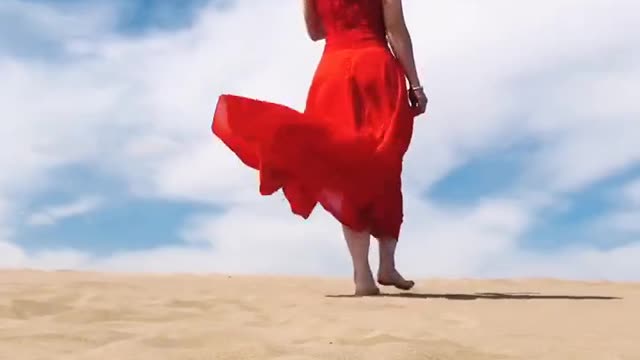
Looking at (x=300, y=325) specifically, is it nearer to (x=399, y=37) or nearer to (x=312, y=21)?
(x=399, y=37)

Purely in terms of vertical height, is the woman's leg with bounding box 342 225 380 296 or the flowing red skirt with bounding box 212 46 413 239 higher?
the flowing red skirt with bounding box 212 46 413 239

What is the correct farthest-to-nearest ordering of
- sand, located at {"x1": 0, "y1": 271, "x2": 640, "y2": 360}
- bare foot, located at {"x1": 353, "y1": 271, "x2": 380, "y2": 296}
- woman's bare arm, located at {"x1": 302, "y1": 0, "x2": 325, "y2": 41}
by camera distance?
woman's bare arm, located at {"x1": 302, "y1": 0, "x2": 325, "y2": 41}, bare foot, located at {"x1": 353, "y1": 271, "x2": 380, "y2": 296}, sand, located at {"x1": 0, "y1": 271, "x2": 640, "y2": 360}

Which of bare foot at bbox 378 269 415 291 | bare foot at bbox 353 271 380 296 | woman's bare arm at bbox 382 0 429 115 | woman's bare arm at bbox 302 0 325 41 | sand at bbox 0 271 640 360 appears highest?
woman's bare arm at bbox 302 0 325 41

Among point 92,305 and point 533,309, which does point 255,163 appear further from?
point 533,309

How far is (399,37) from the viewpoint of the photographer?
6004 millimetres

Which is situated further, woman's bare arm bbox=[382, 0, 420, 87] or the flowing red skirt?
woman's bare arm bbox=[382, 0, 420, 87]

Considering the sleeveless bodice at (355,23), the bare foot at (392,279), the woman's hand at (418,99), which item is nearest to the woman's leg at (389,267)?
the bare foot at (392,279)

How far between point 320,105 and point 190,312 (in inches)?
67.6

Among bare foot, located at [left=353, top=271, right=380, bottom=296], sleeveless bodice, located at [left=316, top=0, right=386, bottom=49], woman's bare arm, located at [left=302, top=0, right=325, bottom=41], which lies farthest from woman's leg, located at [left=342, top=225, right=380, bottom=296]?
woman's bare arm, located at [left=302, top=0, right=325, bottom=41]

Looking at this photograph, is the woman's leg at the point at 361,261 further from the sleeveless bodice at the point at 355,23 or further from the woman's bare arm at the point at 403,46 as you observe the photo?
the sleeveless bodice at the point at 355,23

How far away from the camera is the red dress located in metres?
5.71

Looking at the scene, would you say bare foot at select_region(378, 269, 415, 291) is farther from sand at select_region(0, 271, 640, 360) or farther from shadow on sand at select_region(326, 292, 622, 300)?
sand at select_region(0, 271, 640, 360)

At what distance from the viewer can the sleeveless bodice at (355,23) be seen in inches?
236

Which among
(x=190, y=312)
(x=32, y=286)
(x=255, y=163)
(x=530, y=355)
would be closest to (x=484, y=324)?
(x=530, y=355)
